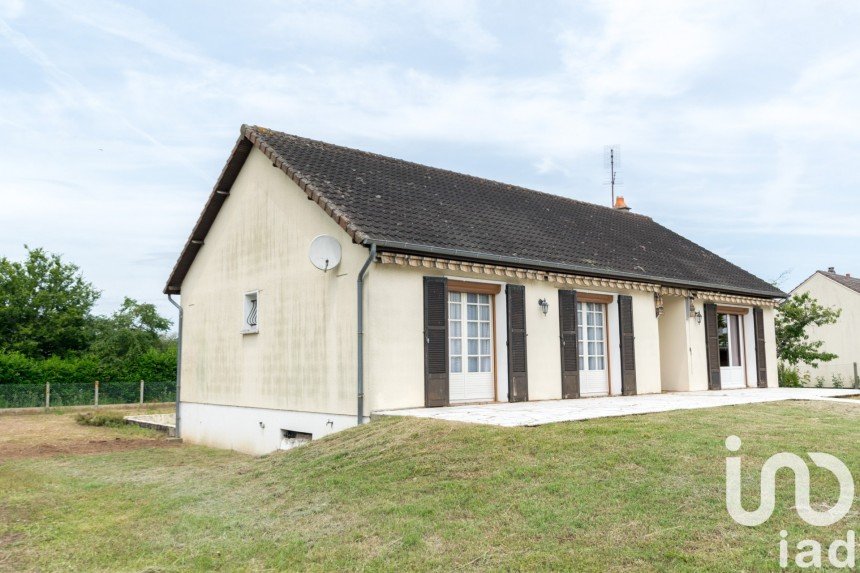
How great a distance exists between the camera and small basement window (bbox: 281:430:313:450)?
1177 cm

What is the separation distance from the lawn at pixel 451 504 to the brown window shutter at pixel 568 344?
330 centimetres

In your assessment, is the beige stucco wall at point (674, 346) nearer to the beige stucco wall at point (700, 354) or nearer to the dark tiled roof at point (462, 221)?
the beige stucco wall at point (700, 354)

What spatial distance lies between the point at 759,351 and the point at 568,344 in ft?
25.5

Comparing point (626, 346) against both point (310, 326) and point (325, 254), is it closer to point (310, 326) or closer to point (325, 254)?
point (310, 326)

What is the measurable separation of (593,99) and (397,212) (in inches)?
221

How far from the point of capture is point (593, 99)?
47.3ft

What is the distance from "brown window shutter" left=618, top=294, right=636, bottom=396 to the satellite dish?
6.64 meters

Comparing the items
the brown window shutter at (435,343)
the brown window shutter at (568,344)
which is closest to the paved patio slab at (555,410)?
the brown window shutter at (435,343)

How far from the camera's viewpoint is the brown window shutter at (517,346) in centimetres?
1202

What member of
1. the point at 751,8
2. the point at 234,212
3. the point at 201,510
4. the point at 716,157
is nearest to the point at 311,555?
the point at 201,510

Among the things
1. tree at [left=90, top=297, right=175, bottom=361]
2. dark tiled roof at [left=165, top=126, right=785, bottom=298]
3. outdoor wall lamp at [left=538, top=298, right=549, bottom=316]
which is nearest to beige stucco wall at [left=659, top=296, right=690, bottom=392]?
dark tiled roof at [left=165, top=126, right=785, bottom=298]

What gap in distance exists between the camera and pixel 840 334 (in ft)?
108

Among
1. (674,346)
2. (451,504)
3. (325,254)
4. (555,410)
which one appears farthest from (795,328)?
(451,504)

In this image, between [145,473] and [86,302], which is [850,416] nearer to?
[145,473]
